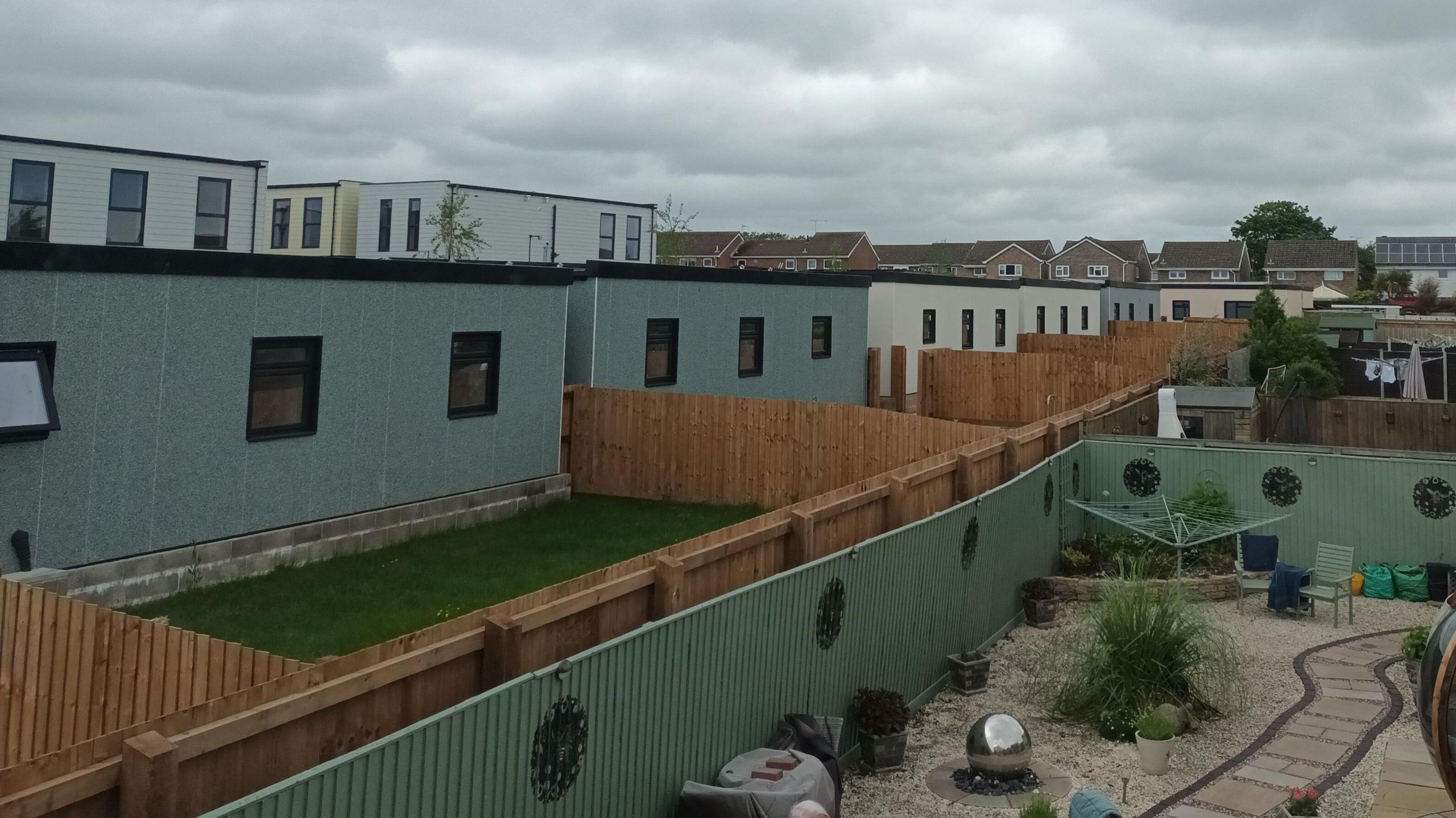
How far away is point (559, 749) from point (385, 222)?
3580cm

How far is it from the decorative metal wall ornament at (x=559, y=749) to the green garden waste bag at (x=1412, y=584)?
13.0 metres

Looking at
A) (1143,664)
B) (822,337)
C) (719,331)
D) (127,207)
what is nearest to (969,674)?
(1143,664)

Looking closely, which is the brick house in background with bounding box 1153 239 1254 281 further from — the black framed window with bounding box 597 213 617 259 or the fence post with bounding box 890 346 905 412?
the fence post with bounding box 890 346 905 412

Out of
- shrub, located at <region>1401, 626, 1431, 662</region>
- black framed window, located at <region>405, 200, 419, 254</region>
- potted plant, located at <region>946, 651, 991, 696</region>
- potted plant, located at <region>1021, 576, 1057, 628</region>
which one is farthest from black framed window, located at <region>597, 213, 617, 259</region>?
shrub, located at <region>1401, 626, 1431, 662</region>

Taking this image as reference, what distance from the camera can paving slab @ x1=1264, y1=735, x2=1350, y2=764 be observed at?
29.9 feet

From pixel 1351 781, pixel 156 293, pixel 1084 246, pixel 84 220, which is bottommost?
pixel 1351 781

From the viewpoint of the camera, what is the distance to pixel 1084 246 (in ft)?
324

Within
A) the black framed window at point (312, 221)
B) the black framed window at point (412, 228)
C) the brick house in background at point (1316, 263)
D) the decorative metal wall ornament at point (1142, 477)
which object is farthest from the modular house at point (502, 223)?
the brick house in background at point (1316, 263)

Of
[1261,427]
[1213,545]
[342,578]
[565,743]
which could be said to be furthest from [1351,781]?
[1261,427]

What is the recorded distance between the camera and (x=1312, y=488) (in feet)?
50.8

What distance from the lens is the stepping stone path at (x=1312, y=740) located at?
823 cm

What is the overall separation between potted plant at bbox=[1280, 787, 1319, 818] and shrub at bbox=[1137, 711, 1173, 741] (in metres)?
1.10

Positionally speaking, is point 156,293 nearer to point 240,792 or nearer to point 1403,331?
point 240,792

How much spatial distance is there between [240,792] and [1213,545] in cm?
1412
